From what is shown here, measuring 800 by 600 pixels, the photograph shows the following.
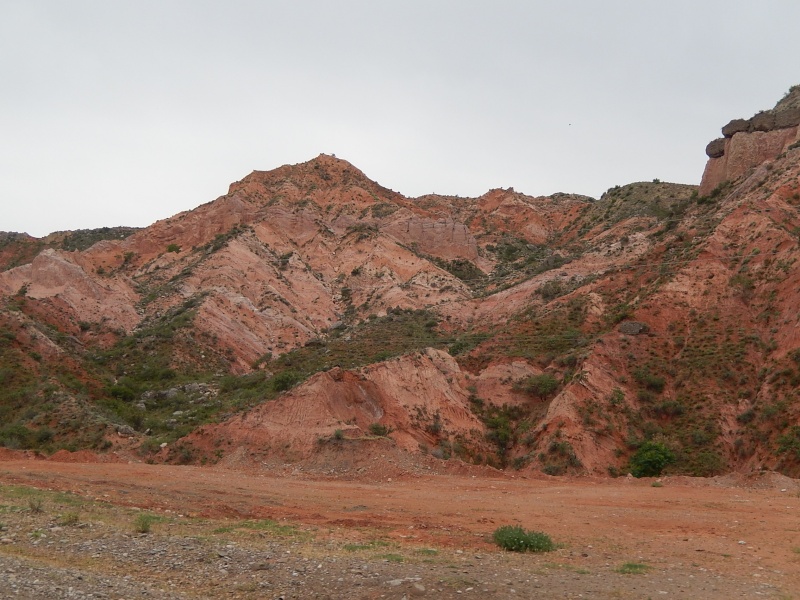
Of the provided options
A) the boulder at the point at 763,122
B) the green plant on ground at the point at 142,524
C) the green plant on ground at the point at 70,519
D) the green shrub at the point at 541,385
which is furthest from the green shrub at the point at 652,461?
the boulder at the point at 763,122

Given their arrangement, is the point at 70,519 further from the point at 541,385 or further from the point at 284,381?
the point at 541,385

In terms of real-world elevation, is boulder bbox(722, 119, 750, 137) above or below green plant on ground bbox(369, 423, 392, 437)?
above

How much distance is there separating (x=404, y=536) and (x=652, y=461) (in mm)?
13743

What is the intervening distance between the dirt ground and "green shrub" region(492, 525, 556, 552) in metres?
0.26

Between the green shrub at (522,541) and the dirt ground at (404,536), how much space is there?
0.84 feet

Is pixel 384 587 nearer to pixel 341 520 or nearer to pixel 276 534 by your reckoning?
pixel 276 534

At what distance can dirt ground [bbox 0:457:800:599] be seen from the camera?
11219 mm

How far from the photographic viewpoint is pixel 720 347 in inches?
1197

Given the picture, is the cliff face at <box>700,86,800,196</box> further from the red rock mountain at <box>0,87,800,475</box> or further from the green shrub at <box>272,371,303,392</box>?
the green shrub at <box>272,371,303,392</box>

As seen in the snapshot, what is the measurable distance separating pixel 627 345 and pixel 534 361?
13.4ft

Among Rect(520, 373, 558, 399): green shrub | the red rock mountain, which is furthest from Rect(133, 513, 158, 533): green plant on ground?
Rect(520, 373, 558, 399): green shrub

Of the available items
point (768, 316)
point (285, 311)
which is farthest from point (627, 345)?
point (285, 311)

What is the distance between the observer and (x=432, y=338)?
4269 centimetres

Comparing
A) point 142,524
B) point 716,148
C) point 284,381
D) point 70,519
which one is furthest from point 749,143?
point 70,519
